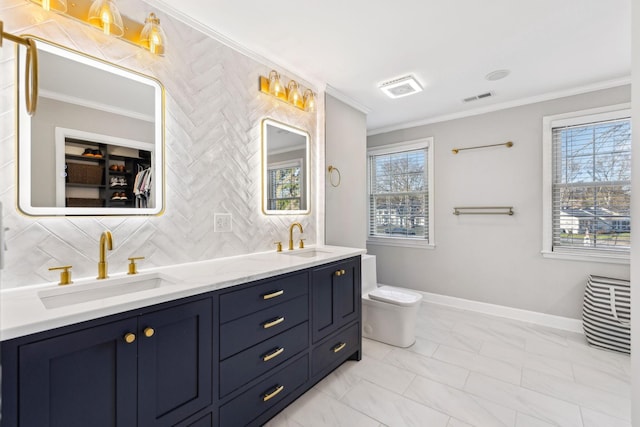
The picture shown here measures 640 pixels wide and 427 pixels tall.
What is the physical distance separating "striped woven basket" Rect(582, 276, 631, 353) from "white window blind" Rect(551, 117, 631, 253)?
39 cm

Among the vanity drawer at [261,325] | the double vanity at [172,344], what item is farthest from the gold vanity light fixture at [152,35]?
the vanity drawer at [261,325]

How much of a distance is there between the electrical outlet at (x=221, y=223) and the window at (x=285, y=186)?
41cm

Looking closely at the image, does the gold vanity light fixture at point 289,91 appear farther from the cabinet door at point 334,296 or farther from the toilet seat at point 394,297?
the toilet seat at point 394,297

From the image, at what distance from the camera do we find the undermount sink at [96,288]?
50.6 inches

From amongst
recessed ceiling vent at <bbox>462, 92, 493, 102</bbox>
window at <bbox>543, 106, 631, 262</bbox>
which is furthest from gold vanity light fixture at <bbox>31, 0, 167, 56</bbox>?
window at <bbox>543, 106, 631, 262</bbox>

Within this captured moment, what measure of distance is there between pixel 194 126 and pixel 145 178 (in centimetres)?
45

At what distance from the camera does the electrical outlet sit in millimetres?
2006

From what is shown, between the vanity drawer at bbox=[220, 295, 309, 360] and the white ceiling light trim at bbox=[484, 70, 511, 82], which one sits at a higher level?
the white ceiling light trim at bbox=[484, 70, 511, 82]

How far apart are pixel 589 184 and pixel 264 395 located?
3467mm

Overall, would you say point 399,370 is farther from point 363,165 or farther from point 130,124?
point 130,124

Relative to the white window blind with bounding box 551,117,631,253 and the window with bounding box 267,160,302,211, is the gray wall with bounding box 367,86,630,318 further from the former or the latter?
the window with bounding box 267,160,302,211

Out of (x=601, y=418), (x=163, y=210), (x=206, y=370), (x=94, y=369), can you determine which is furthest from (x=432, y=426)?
(x=163, y=210)

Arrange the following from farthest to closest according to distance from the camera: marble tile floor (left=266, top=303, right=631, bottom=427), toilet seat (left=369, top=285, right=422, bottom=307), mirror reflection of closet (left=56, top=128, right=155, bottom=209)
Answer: toilet seat (left=369, top=285, right=422, bottom=307) < marble tile floor (left=266, top=303, right=631, bottom=427) < mirror reflection of closet (left=56, top=128, right=155, bottom=209)

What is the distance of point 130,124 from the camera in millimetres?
1637
